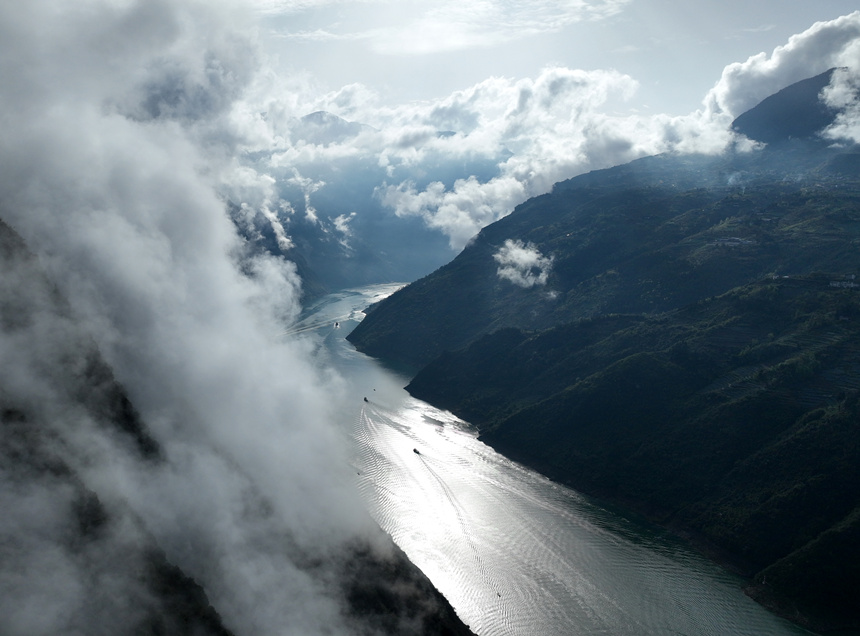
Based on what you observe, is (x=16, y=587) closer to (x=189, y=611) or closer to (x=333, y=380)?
(x=189, y=611)

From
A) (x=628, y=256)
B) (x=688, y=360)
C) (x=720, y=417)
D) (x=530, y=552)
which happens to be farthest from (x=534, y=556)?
(x=628, y=256)

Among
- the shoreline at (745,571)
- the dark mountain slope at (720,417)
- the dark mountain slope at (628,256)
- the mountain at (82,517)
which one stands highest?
the mountain at (82,517)

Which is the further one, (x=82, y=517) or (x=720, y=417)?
(x=720, y=417)

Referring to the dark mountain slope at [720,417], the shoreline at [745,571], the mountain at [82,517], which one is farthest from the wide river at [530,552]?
the mountain at [82,517]

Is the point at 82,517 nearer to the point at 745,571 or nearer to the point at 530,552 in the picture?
the point at 530,552

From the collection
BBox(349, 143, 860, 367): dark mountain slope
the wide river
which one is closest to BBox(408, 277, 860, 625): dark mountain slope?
the wide river

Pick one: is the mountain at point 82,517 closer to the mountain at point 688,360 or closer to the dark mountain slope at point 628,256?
the mountain at point 688,360

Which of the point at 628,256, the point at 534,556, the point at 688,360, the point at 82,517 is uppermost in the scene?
the point at 82,517
